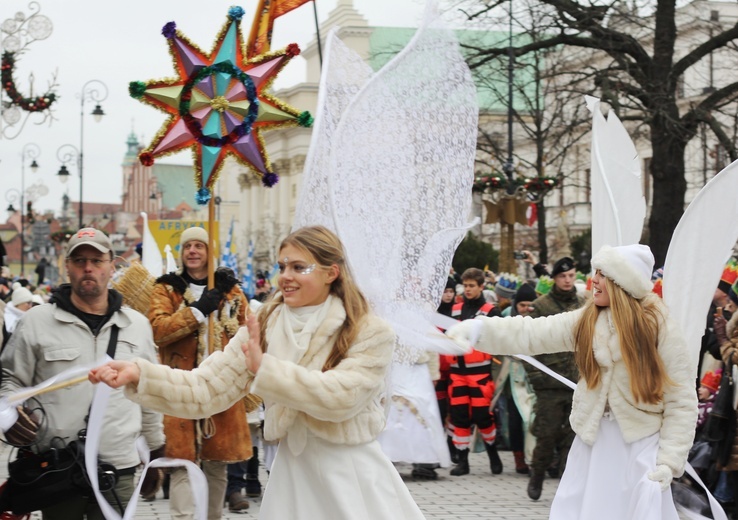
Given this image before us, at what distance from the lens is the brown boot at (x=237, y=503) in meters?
9.29

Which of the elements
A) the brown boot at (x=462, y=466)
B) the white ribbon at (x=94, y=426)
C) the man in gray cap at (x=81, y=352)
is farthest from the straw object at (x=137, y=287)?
the brown boot at (x=462, y=466)

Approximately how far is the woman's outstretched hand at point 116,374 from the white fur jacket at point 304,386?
37mm

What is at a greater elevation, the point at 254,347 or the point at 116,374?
the point at 254,347

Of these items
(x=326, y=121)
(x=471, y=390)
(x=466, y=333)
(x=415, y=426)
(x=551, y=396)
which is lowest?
(x=415, y=426)

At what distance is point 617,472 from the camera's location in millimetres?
6066

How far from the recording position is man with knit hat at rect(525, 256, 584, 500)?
32.5 ft

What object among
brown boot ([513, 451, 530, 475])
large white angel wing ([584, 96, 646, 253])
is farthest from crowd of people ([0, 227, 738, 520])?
brown boot ([513, 451, 530, 475])

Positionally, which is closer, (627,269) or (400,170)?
(400,170)

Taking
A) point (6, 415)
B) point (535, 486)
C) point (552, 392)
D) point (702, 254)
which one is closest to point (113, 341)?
point (6, 415)

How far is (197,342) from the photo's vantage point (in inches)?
290

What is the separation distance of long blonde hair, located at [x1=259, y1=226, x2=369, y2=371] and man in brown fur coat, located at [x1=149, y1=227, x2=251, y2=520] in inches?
92.1

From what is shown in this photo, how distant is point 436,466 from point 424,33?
7078 mm

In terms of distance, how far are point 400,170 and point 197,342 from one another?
2.58 m

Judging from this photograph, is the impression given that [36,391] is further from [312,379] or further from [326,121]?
[326,121]
